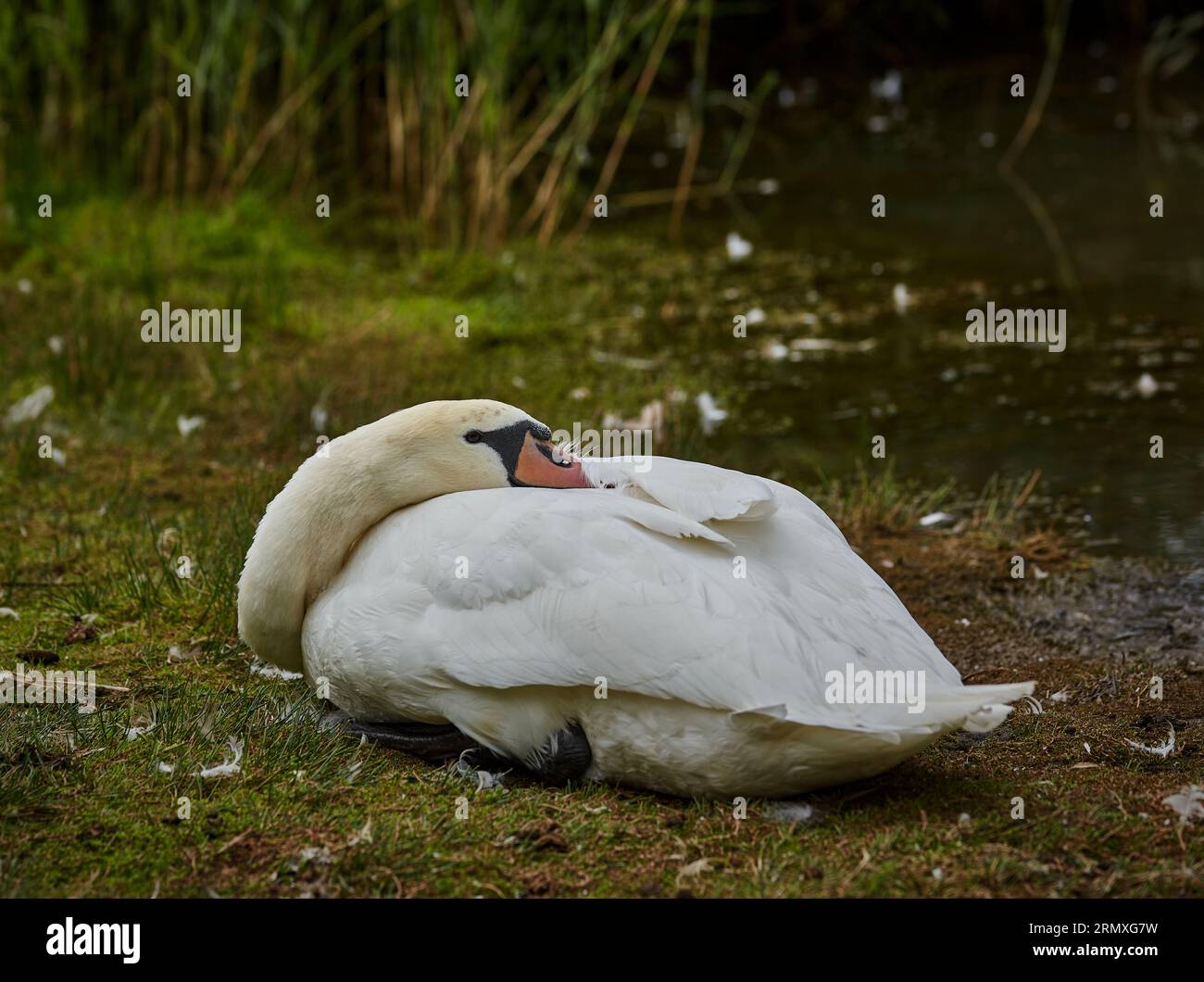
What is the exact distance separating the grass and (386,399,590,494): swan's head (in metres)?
0.76

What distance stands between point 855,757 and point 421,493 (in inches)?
55.4

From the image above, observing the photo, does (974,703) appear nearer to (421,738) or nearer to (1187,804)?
(1187,804)

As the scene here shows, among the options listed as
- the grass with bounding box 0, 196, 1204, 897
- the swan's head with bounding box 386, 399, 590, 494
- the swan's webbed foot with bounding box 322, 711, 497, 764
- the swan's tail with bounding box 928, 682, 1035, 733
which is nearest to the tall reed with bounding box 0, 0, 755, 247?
the grass with bounding box 0, 196, 1204, 897

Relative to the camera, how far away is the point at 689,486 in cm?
396

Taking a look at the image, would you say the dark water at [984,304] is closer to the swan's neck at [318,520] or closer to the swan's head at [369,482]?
the swan's head at [369,482]

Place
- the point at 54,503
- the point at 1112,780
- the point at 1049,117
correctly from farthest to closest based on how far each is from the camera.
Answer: the point at 1049,117 → the point at 54,503 → the point at 1112,780

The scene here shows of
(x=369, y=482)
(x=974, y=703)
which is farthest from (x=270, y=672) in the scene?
(x=974, y=703)

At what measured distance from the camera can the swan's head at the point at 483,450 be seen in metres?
4.13

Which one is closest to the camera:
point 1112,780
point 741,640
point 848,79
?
point 741,640

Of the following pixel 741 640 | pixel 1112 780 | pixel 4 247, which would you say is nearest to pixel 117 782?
pixel 741 640

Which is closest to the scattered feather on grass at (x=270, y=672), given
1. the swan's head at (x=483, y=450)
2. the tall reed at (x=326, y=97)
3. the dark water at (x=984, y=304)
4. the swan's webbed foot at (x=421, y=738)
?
the swan's webbed foot at (x=421, y=738)

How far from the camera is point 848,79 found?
48.2ft

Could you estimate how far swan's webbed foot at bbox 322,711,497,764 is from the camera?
3895 millimetres

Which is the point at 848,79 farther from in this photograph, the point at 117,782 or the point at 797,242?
the point at 117,782
